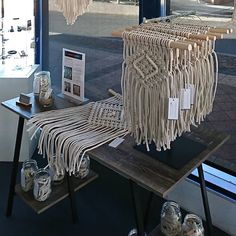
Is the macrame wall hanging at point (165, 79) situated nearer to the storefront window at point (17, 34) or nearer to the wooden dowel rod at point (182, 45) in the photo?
the wooden dowel rod at point (182, 45)

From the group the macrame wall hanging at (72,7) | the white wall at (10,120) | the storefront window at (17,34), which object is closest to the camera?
the macrame wall hanging at (72,7)

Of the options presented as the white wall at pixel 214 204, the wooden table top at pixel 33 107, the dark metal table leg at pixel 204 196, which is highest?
the wooden table top at pixel 33 107

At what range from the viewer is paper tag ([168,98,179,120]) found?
1.13 meters

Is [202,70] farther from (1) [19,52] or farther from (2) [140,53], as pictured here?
(1) [19,52]

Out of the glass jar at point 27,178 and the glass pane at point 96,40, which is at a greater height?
the glass pane at point 96,40

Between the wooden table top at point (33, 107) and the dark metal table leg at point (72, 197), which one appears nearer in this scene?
the wooden table top at point (33, 107)

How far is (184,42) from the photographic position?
1.07 m

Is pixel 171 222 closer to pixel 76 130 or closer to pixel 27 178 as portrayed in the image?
pixel 76 130

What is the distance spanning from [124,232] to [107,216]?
17cm

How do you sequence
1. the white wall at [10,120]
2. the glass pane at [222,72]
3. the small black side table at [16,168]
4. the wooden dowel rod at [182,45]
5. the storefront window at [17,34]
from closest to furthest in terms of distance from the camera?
the wooden dowel rod at [182,45] < the glass pane at [222,72] < the small black side table at [16,168] < the white wall at [10,120] < the storefront window at [17,34]

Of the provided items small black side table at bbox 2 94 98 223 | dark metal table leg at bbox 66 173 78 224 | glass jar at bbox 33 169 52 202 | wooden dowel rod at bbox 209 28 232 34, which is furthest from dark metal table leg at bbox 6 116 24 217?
wooden dowel rod at bbox 209 28 232 34

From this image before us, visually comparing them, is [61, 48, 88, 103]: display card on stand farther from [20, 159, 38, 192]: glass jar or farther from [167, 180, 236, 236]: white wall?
[167, 180, 236, 236]: white wall

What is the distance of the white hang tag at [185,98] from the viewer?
1.16 m

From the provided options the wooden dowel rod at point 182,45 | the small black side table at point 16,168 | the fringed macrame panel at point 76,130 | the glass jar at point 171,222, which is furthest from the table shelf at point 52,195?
the wooden dowel rod at point 182,45
